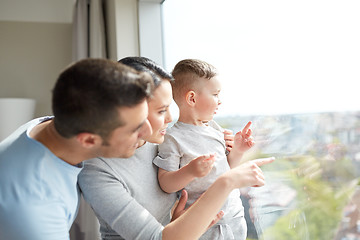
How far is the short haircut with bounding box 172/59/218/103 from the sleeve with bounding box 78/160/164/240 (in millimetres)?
392

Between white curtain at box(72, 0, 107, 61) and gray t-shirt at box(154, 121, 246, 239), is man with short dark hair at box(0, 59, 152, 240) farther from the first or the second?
white curtain at box(72, 0, 107, 61)

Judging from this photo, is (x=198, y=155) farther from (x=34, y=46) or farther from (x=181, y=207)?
(x=34, y=46)

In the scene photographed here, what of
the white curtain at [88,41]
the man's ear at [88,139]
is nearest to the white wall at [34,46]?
the white curtain at [88,41]

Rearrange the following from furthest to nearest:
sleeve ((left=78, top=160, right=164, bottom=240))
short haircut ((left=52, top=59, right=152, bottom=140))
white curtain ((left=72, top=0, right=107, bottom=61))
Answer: white curtain ((left=72, top=0, right=107, bottom=61)), sleeve ((left=78, top=160, right=164, bottom=240)), short haircut ((left=52, top=59, right=152, bottom=140))

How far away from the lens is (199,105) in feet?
4.90

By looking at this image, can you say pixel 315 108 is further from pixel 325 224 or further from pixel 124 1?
pixel 124 1

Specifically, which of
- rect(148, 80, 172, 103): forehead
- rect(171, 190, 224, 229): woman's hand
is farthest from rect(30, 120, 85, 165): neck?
rect(171, 190, 224, 229): woman's hand

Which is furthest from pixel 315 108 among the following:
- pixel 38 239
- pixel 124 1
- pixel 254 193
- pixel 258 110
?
pixel 124 1

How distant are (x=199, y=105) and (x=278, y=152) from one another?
44 centimetres

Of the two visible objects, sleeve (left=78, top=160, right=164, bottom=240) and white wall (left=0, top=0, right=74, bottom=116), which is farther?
white wall (left=0, top=0, right=74, bottom=116)

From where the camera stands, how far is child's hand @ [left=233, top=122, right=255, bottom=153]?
1.50m

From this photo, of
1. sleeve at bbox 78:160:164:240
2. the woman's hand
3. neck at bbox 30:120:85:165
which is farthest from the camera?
the woman's hand

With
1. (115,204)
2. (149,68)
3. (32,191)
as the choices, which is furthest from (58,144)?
(149,68)

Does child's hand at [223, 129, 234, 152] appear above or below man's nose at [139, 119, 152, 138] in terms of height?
below
